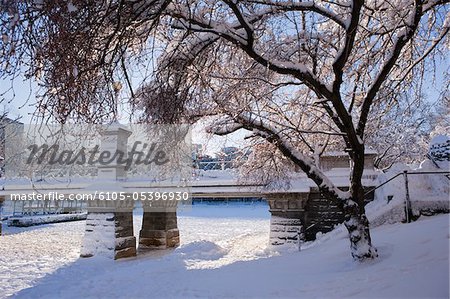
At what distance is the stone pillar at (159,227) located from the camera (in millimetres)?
18781

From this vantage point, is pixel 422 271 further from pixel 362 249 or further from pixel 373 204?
pixel 373 204

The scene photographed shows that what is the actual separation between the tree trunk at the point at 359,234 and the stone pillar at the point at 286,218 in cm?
580

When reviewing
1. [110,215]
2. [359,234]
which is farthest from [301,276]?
[110,215]

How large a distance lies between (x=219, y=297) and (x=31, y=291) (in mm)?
5962

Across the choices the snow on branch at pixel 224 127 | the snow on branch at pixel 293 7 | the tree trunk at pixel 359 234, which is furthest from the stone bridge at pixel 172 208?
the snow on branch at pixel 293 7

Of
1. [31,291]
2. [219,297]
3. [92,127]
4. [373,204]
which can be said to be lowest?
[31,291]

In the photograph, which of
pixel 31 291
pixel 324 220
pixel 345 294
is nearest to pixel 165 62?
pixel 345 294

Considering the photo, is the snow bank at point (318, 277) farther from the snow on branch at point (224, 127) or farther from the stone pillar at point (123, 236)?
the stone pillar at point (123, 236)

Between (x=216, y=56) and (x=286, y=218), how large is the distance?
7669 millimetres

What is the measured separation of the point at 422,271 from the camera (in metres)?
5.18

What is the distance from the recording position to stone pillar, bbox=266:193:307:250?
498 inches

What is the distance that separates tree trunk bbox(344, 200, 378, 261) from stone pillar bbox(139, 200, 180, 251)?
13.3m

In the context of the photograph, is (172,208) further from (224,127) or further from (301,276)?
(301,276)

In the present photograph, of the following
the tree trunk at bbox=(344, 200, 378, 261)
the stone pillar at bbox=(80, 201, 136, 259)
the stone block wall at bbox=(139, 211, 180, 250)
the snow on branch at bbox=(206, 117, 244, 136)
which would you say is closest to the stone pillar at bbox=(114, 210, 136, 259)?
the stone pillar at bbox=(80, 201, 136, 259)
